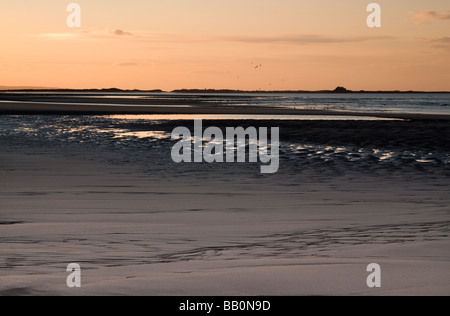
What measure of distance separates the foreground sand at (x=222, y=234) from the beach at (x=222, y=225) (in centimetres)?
2

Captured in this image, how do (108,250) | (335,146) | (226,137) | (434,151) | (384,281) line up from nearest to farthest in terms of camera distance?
(384,281), (108,250), (434,151), (335,146), (226,137)

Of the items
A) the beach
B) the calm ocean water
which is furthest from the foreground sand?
the calm ocean water

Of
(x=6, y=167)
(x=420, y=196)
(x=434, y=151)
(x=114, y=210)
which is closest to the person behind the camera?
(x=114, y=210)

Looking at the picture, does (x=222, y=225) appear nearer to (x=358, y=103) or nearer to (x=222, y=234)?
(x=222, y=234)

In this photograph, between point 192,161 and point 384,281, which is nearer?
point 384,281

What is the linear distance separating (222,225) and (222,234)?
0.64m

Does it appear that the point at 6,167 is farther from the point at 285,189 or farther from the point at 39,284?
the point at 39,284

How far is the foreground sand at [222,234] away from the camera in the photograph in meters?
5.89

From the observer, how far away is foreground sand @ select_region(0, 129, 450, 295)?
589 centimetres

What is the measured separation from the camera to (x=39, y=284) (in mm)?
5742

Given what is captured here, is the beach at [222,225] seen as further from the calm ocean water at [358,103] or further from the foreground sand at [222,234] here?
the calm ocean water at [358,103]

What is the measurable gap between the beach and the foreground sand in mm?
19
